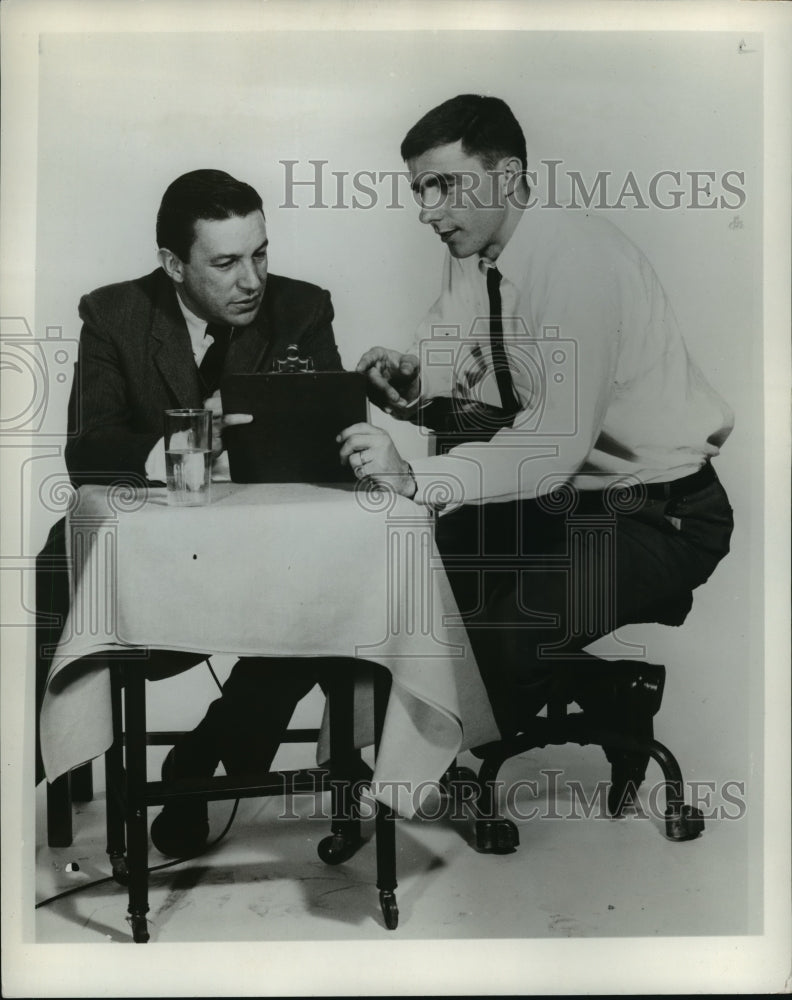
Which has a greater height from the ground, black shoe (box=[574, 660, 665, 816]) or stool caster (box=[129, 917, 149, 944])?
black shoe (box=[574, 660, 665, 816])

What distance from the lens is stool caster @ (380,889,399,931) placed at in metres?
2.43

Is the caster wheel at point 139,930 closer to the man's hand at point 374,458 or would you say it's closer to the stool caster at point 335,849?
the stool caster at point 335,849

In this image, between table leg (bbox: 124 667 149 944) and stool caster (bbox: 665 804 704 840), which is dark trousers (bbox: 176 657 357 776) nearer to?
table leg (bbox: 124 667 149 944)

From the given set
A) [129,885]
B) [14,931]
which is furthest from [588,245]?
[14,931]

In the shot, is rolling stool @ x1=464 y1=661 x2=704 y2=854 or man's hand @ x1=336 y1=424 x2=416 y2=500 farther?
rolling stool @ x1=464 y1=661 x2=704 y2=854

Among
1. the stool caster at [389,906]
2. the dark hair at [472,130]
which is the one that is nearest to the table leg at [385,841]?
the stool caster at [389,906]

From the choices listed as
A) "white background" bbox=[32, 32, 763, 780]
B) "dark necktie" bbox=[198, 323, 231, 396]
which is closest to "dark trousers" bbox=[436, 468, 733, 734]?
"white background" bbox=[32, 32, 763, 780]

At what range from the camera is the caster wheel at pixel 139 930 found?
2.42m

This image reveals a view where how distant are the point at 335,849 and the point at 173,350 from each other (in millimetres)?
1236

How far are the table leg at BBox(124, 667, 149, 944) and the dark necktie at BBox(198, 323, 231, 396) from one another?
71 cm

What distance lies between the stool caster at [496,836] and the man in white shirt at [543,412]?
0.32 m

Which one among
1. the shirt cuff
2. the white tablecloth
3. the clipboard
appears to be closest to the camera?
the white tablecloth

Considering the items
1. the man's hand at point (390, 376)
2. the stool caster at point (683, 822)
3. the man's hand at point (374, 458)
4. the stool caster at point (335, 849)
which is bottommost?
the stool caster at point (335, 849)

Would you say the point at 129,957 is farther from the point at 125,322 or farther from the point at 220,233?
the point at 220,233
